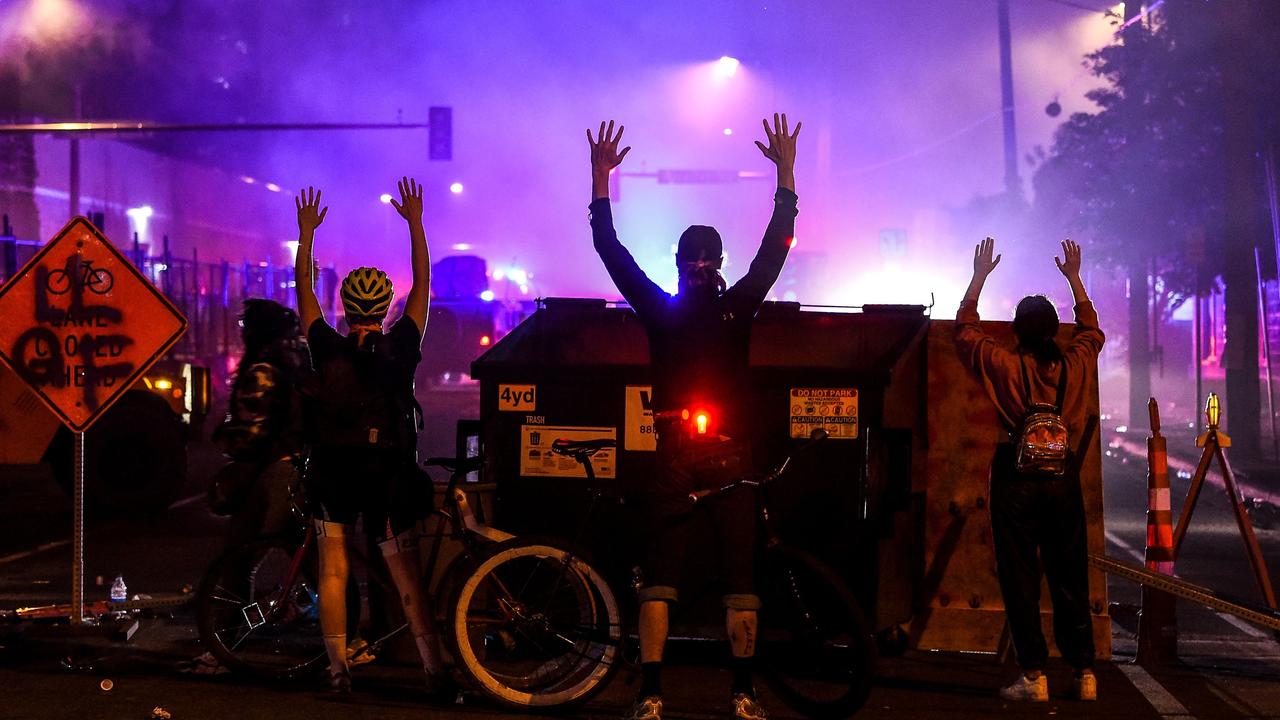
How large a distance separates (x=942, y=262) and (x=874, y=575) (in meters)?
57.3

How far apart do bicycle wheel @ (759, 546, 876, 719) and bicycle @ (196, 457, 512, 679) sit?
126 cm

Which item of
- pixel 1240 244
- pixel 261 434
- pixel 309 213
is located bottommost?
pixel 261 434

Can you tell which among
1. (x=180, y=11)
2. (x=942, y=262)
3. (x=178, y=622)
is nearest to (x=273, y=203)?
(x=180, y=11)

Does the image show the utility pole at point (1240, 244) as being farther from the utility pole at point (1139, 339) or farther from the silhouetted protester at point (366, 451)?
the silhouetted protester at point (366, 451)

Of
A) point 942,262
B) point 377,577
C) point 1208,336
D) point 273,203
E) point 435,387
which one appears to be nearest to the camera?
point 377,577

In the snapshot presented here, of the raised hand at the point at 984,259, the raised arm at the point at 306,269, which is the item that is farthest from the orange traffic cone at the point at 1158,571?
the raised arm at the point at 306,269

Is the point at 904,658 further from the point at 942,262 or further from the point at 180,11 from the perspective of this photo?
the point at 942,262

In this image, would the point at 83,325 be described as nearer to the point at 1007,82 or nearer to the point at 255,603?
the point at 255,603

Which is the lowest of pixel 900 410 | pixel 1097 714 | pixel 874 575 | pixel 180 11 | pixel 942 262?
pixel 1097 714

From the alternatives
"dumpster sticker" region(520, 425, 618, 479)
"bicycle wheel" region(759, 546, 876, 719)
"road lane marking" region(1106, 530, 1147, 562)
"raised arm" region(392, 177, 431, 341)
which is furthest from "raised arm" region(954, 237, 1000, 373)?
"road lane marking" region(1106, 530, 1147, 562)

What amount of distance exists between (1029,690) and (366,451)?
2.95 m

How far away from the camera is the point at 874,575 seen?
20.7 feet

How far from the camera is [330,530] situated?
5.50 metres

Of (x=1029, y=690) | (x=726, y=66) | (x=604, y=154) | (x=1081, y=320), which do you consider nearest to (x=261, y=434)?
(x=604, y=154)
